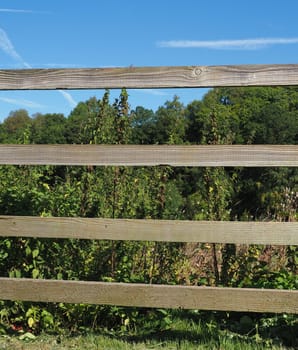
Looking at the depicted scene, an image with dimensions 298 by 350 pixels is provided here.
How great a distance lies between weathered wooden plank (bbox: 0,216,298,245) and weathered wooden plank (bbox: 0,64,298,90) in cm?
90

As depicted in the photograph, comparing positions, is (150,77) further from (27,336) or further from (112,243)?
(27,336)

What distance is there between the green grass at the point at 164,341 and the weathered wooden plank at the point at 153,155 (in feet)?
3.96

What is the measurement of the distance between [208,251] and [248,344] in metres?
2.16

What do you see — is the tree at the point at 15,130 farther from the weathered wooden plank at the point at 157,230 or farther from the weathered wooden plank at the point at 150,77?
the weathered wooden plank at the point at 157,230

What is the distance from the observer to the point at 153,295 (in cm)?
323

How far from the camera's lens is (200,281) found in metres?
4.34

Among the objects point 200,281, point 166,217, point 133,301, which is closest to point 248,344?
point 133,301

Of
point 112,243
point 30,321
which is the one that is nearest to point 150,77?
point 112,243

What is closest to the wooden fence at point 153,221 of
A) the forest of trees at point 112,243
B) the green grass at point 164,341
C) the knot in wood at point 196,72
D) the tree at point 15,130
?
the knot in wood at point 196,72

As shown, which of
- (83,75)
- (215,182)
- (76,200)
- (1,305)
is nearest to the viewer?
(83,75)

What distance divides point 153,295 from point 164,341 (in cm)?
43

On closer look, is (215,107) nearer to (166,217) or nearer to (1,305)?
(166,217)

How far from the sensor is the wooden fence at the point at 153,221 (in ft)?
10.2

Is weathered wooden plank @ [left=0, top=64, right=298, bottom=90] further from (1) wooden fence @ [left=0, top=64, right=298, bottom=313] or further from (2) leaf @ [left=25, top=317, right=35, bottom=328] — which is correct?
(2) leaf @ [left=25, top=317, right=35, bottom=328]
